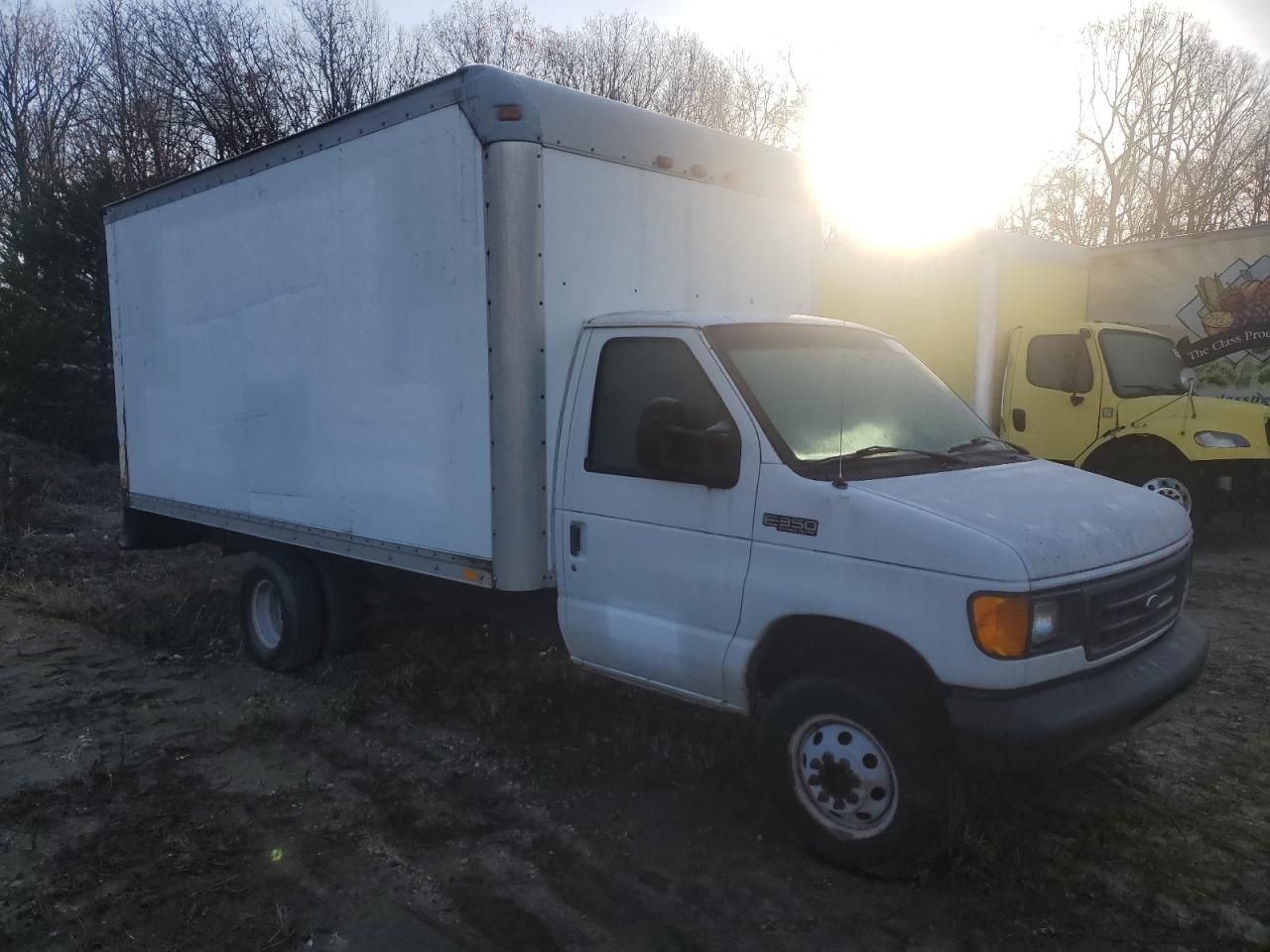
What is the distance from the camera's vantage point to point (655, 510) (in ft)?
13.8

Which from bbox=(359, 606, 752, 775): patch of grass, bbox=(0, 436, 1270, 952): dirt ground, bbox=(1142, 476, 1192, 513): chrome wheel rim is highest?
bbox=(1142, 476, 1192, 513): chrome wheel rim

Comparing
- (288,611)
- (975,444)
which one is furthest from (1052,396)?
(288,611)

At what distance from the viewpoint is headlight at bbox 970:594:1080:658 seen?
10.5 feet

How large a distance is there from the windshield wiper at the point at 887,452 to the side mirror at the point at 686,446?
0.36 metres

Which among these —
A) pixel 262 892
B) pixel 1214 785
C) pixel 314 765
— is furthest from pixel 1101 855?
pixel 314 765

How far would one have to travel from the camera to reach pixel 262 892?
12.0 ft

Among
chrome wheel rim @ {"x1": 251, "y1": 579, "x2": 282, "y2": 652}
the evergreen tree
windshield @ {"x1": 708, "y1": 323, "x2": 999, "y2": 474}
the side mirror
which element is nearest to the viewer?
the side mirror

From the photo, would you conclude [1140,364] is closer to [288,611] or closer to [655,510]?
[655,510]

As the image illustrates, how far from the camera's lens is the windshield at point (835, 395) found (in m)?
4.00

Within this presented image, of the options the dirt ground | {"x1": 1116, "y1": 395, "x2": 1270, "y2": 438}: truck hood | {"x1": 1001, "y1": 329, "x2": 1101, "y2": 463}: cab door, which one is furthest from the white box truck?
{"x1": 1116, "y1": 395, "x2": 1270, "y2": 438}: truck hood

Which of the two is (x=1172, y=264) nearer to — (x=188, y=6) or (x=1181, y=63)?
(x=1181, y=63)

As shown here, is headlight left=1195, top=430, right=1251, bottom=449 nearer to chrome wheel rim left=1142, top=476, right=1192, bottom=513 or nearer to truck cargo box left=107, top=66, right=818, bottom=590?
chrome wheel rim left=1142, top=476, right=1192, bottom=513

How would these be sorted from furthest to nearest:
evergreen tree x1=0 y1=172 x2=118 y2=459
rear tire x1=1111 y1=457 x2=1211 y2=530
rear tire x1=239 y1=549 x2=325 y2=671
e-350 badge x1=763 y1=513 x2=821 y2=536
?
evergreen tree x1=0 y1=172 x2=118 y2=459
rear tire x1=1111 y1=457 x2=1211 y2=530
rear tire x1=239 y1=549 x2=325 y2=671
e-350 badge x1=763 y1=513 x2=821 y2=536

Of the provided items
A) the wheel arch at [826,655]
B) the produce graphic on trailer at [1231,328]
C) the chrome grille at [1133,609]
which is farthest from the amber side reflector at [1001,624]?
the produce graphic on trailer at [1231,328]
